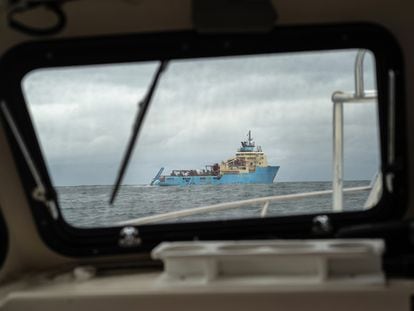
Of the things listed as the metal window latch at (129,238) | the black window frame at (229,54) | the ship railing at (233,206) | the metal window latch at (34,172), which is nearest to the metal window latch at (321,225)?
the black window frame at (229,54)

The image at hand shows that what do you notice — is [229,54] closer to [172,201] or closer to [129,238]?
[172,201]

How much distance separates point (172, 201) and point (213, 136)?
0.89 ft

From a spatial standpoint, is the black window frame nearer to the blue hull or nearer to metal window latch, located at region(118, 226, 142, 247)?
metal window latch, located at region(118, 226, 142, 247)

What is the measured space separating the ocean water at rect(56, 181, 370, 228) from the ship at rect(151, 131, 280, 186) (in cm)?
2

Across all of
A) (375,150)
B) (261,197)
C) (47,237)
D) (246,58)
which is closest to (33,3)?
(246,58)

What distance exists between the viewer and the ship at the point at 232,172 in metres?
1.79

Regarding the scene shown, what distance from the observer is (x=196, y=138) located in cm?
Result: 177

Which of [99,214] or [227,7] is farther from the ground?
[227,7]

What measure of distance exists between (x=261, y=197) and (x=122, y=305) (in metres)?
0.65

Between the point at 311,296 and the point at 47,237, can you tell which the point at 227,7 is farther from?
the point at 47,237

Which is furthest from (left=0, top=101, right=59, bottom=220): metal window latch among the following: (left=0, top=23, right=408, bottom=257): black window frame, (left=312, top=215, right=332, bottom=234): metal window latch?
(left=312, top=215, right=332, bottom=234): metal window latch

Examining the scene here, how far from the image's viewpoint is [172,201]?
6.04 ft

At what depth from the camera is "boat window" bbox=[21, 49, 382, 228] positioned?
168 cm

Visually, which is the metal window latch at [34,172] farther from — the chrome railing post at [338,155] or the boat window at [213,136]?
the chrome railing post at [338,155]
